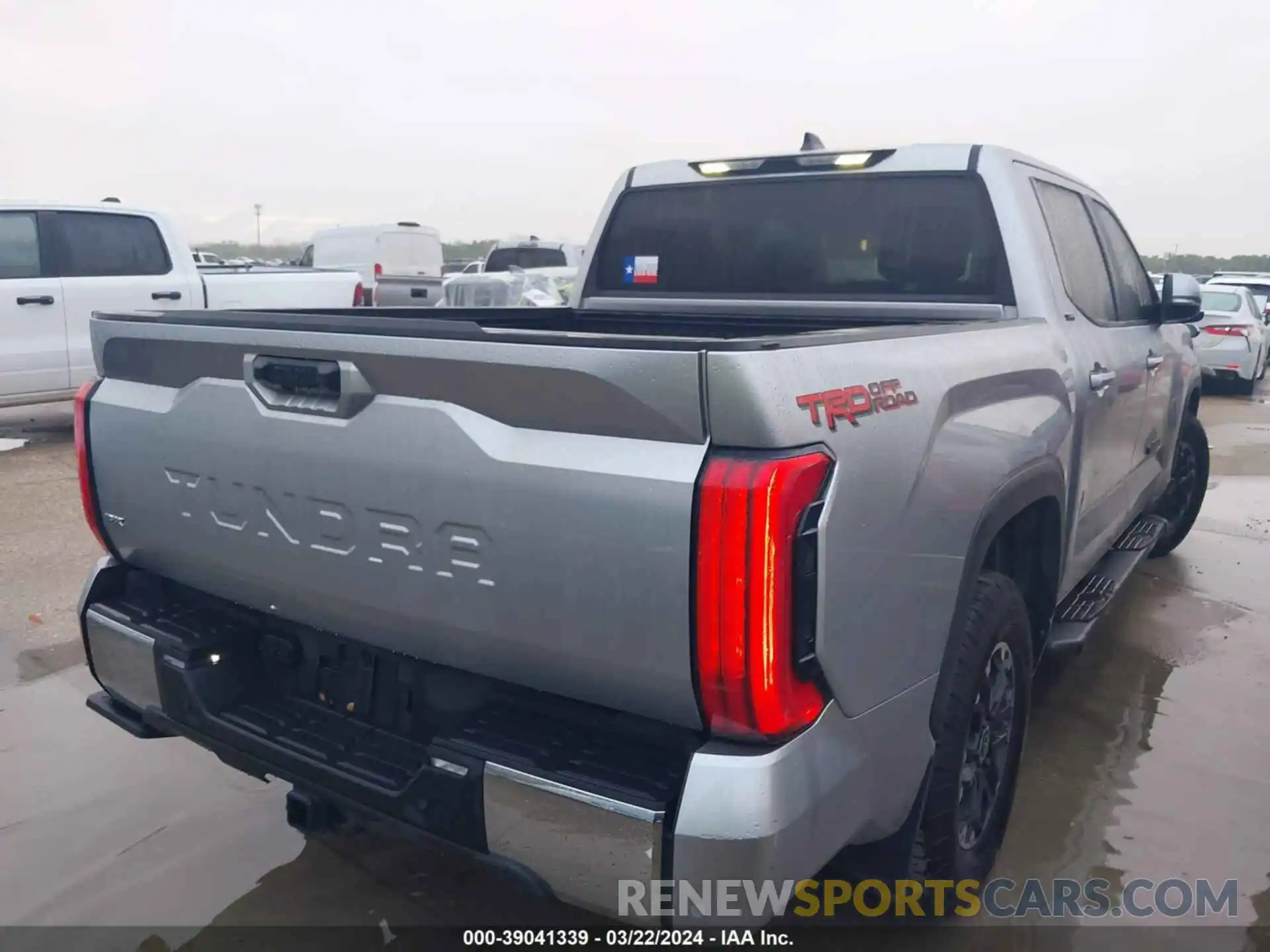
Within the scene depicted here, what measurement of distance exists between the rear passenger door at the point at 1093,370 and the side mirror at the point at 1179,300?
0.34 feet

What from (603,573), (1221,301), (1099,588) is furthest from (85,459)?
(1221,301)

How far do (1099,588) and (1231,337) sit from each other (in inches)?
459

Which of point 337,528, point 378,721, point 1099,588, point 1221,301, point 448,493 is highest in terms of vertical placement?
point 448,493

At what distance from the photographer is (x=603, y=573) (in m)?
1.87

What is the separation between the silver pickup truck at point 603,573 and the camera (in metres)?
1.79

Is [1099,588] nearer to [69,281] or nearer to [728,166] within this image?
[728,166]

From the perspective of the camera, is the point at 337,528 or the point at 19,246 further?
the point at 19,246

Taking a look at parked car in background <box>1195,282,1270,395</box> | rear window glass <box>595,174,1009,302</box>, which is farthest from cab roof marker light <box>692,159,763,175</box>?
parked car in background <box>1195,282,1270,395</box>

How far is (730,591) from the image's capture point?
177cm

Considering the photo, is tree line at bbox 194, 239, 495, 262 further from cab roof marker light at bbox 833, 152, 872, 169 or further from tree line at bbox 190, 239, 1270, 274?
cab roof marker light at bbox 833, 152, 872, 169

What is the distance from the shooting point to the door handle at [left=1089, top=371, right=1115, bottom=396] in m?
3.44

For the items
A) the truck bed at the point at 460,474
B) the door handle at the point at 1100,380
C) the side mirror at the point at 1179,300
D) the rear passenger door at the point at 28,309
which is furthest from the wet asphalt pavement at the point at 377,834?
the rear passenger door at the point at 28,309

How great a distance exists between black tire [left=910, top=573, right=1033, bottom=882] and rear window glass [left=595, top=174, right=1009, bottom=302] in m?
1.16

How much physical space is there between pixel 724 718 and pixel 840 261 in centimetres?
232
